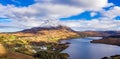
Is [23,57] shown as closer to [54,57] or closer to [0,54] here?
[0,54]

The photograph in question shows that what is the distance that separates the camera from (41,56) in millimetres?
95750

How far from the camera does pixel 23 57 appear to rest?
6288 cm

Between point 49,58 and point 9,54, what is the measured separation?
38.8 m

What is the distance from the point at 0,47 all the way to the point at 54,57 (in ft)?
158

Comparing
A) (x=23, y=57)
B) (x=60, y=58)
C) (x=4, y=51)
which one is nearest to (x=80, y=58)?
(x=60, y=58)

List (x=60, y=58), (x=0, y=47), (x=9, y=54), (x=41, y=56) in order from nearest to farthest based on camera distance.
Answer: (x=0, y=47)
(x=9, y=54)
(x=41, y=56)
(x=60, y=58)

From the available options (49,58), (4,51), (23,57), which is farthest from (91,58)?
(4,51)

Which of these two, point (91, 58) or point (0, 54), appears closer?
point (0, 54)

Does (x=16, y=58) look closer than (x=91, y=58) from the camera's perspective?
Yes

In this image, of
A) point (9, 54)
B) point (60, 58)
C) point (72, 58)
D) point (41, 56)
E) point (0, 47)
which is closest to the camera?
point (0, 47)

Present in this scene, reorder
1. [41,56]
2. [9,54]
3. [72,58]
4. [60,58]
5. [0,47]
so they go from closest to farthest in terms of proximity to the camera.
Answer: [0,47], [9,54], [41,56], [60,58], [72,58]

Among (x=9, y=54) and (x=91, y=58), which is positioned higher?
(x=9, y=54)

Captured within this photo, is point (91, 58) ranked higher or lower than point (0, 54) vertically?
lower

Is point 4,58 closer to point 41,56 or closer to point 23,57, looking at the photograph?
point 23,57
